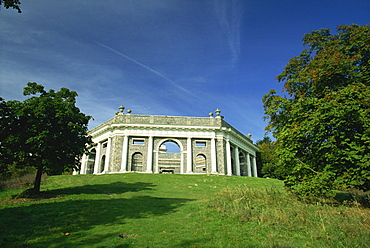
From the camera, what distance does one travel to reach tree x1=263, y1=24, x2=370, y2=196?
10484mm

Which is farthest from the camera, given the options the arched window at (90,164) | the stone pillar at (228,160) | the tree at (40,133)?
the arched window at (90,164)

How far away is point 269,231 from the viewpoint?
7520 millimetres

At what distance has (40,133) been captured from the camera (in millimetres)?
14109

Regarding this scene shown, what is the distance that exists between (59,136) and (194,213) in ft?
31.9

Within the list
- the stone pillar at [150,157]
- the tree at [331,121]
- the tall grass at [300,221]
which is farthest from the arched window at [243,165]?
the tall grass at [300,221]

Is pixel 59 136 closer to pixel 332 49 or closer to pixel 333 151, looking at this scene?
pixel 333 151

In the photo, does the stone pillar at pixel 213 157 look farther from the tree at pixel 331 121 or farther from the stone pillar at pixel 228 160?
the tree at pixel 331 121

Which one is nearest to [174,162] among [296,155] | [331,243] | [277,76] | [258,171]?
[258,171]

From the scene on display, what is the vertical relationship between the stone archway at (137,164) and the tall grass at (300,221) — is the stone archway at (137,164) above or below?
above

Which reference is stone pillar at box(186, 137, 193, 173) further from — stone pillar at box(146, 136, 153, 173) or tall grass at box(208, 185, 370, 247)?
tall grass at box(208, 185, 370, 247)

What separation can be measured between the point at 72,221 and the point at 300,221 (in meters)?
8.11

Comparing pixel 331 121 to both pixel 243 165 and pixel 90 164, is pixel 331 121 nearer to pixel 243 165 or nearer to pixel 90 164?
pixel 243 165

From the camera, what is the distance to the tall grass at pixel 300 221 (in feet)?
21.9

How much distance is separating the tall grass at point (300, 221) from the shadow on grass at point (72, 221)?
3380mm
